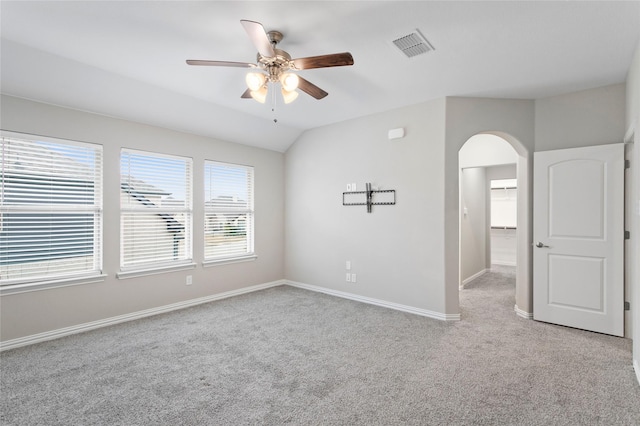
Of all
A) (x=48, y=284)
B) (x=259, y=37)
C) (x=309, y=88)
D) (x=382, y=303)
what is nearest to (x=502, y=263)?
(x=382, y=303)

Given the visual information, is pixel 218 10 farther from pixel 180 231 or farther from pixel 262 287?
pixel 262 287

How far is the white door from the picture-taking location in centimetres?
327

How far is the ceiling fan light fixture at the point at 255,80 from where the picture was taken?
244 centimetres

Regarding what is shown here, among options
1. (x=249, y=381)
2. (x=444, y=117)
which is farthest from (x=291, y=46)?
(x=249, y=381)

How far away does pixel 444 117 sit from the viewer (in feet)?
12.6

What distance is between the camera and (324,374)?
256cm

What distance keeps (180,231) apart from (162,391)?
2.57m

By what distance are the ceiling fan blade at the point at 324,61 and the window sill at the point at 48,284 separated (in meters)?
3.32

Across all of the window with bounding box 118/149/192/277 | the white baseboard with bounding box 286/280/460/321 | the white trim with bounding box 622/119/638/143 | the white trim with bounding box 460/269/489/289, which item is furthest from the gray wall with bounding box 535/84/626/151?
the window with bounding box 118/149/192/277

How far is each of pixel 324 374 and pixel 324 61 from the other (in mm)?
2496

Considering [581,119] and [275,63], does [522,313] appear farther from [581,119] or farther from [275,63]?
[275,63]

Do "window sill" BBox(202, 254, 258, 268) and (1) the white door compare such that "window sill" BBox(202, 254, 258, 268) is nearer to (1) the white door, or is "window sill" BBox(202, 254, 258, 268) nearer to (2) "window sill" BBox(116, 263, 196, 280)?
(2) "window sill" BBox(116, 263, 196, 280)

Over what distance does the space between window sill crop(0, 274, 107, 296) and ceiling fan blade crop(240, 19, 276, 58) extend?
126 inches

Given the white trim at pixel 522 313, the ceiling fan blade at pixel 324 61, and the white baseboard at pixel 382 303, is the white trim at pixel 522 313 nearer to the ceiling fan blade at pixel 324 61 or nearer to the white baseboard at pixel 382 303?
the white baseboard at pixel 382 303
